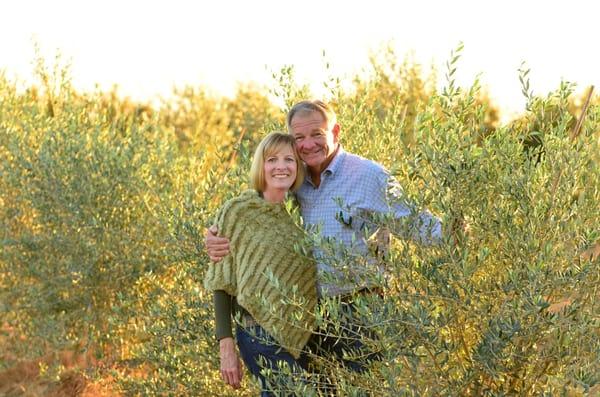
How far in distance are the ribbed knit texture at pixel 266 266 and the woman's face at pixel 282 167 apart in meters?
0.13

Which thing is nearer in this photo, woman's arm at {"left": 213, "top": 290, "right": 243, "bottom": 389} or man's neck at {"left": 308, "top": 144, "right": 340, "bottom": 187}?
woman's arm at {"left": 213, "top": 290, "right": 243, "bottom": 389}

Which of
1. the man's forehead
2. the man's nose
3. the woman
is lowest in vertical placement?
the woman

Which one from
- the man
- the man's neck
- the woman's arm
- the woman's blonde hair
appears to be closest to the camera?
the man

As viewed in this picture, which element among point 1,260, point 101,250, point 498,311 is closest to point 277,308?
point 498,311

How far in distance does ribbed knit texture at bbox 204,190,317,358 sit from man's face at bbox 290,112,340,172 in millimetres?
292

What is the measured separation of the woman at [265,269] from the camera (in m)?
4.75

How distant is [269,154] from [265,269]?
551 mm

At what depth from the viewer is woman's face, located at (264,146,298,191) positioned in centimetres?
473

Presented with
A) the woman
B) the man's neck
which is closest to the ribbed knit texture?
the woman

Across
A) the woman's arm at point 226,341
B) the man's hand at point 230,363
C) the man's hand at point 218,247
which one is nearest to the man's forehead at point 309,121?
the man's hand at point 218,247

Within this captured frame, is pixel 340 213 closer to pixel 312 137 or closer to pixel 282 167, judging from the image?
A: pixel 282 167

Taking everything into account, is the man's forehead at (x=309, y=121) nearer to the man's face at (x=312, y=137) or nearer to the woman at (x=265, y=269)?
the man's face at (x=312, y=137)

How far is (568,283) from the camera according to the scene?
457cm

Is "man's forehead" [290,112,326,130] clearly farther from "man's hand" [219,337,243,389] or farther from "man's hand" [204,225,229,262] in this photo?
"man's hand" [219,337,243,389]
